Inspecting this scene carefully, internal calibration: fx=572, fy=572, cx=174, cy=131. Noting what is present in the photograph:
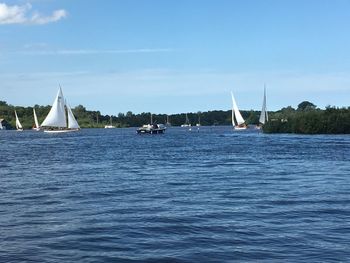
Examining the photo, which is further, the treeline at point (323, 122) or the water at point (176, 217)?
the treeline at point (323, 122)

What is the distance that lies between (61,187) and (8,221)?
10.9 m

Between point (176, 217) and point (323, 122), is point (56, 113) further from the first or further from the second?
point (176, 217)

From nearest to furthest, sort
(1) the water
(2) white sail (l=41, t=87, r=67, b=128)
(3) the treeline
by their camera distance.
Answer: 1. (1) the water
2. (3) the treeline
3. (2) white sail (l=41, t=87, r=67, b=128)

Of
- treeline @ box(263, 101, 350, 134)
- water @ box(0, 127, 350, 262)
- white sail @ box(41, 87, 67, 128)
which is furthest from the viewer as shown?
white sail @ box(41, 87, 67, 128)

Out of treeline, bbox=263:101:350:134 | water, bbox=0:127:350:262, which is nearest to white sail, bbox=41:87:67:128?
treeline, bbox=263:101:350:134

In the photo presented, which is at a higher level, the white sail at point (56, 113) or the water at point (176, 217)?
the white sail at point (56, 113)

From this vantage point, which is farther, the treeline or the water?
the treeline

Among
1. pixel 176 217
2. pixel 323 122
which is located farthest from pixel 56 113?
pixel 176 217

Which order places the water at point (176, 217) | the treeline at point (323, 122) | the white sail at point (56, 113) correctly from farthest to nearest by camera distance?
the white sail at point (56, 113) < the treeline at point (323, 122) < the water at point (176, 217)

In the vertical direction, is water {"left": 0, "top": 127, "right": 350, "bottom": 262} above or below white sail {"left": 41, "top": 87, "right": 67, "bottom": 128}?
below

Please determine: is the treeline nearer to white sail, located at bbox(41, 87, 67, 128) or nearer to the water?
white sail, located at bbox(41, 87, 67, 128)

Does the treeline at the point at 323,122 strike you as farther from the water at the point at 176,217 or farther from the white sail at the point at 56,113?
the water at the point at 176,217

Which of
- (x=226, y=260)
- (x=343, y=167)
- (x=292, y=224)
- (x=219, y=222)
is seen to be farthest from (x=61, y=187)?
(x=343, y=167)

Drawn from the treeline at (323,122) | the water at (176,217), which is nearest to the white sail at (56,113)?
the treeline at (323,122)
